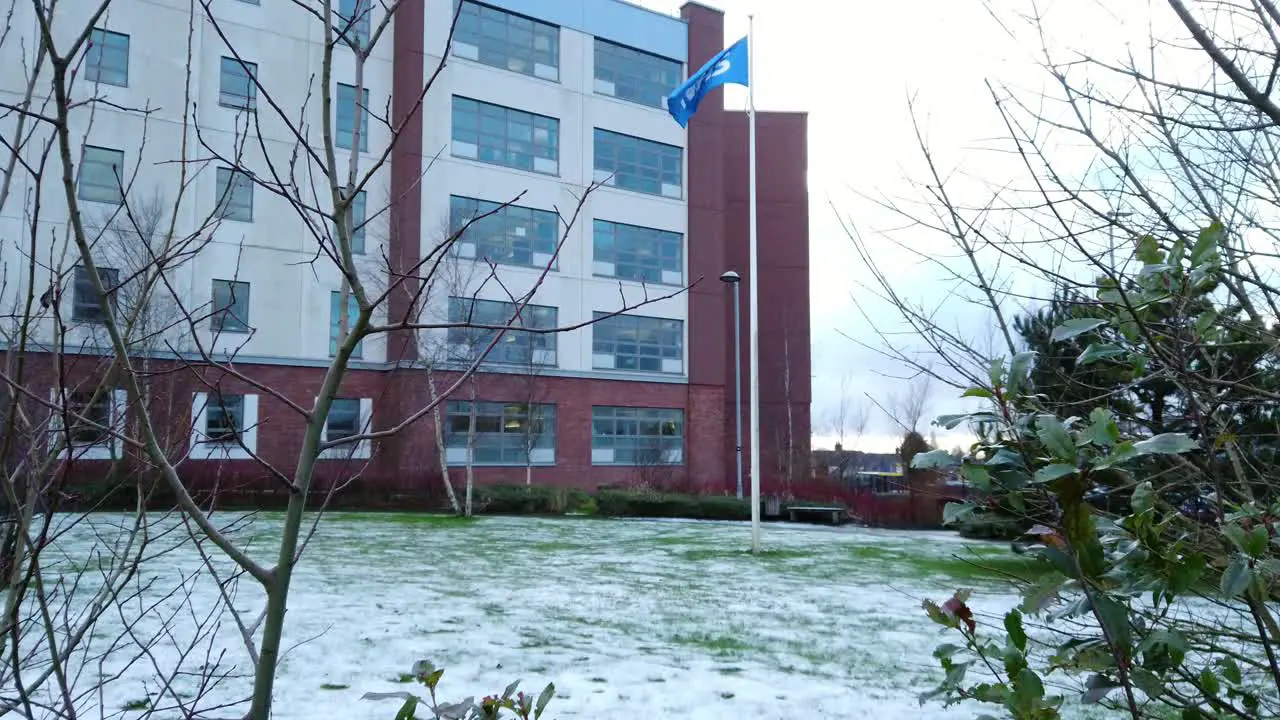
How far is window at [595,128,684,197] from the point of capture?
31797 mm

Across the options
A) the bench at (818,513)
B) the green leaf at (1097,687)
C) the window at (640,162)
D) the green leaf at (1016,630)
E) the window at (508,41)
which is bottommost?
the bench at (818,513)

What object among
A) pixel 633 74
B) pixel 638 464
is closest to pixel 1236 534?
pixel 638 464

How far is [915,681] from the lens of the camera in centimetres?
631

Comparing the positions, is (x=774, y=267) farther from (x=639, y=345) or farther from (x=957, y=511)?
(x=957, y=511)

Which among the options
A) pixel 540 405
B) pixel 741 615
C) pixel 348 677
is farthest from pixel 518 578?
pixel 540 405

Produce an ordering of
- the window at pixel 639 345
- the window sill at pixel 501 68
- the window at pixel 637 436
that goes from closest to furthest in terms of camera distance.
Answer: the window sill at pixel 501 68, the window at pixel 637 436, the window at pixel 639 345

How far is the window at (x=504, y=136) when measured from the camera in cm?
2927

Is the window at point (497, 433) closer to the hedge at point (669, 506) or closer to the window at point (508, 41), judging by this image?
the hedge at point (669, 506)

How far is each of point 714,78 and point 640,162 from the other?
16.0 m

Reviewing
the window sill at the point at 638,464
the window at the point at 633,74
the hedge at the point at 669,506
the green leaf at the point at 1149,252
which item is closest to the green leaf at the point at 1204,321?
the green leaf at the point at 1149,252

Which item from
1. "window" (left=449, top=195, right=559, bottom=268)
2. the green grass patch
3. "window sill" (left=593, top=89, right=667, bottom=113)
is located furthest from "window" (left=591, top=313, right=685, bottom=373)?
the green grass patch

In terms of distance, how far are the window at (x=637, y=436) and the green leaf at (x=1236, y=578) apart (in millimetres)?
28810

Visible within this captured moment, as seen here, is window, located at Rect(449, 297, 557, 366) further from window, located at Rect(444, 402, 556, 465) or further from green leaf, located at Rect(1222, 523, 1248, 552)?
green leaf, located at Rect(1222, 523, 1248, 552)

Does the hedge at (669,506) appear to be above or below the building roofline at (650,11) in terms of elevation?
below
